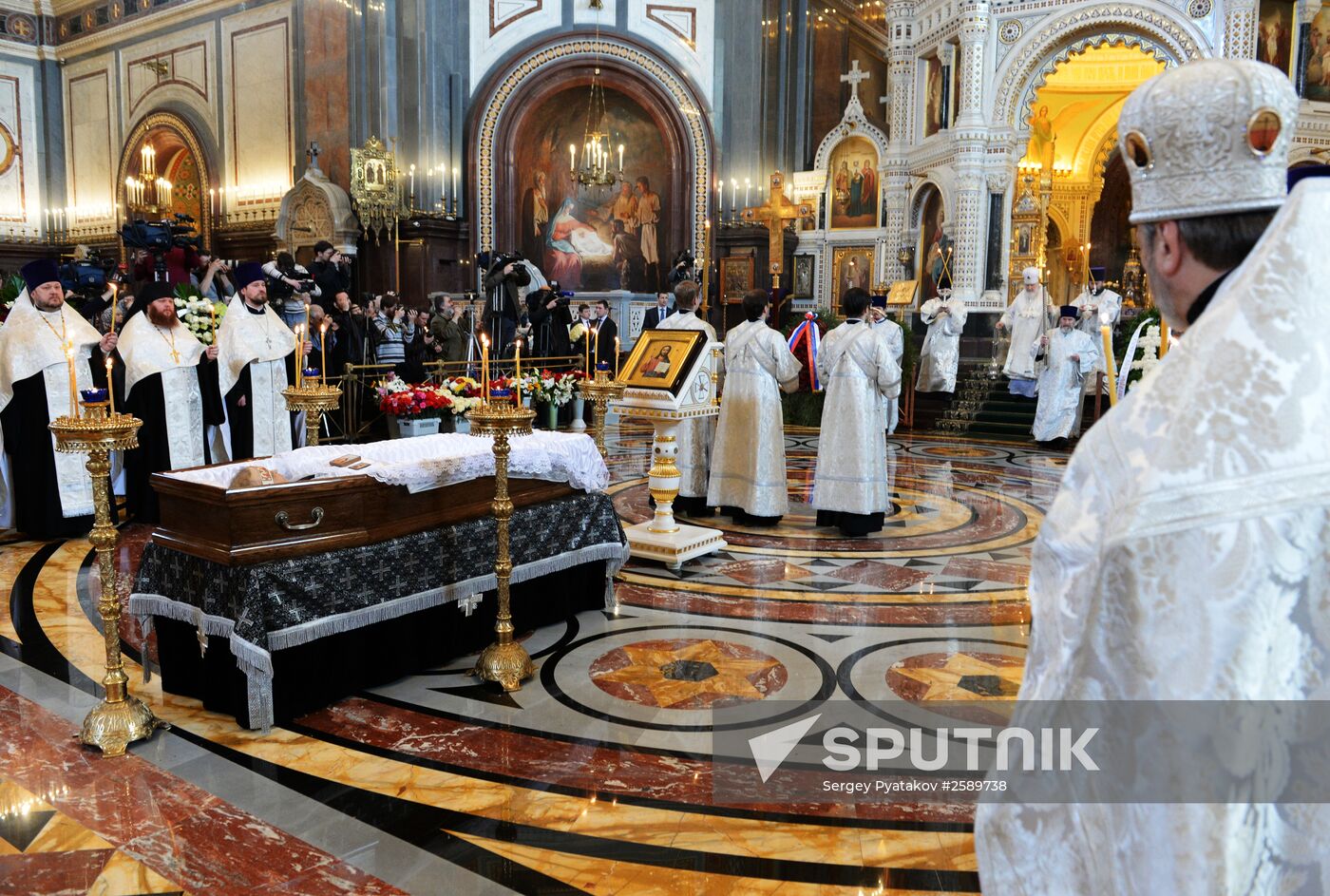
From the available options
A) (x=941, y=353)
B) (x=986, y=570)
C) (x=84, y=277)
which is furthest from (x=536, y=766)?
(x=941, y=353)

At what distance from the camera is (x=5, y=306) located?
936cm

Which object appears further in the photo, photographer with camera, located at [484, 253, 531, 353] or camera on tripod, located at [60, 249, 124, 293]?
photographer with camera, located at [484, 253, 531, 353]

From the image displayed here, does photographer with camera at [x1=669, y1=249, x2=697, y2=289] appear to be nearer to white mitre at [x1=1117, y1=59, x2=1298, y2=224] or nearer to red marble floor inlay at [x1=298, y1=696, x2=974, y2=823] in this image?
red marble floor inlay at [x1=298, y1=696, x2=974, y2=823]

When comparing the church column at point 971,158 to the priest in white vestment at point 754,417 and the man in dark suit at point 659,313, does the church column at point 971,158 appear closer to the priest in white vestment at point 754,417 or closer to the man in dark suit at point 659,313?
the man in dark suit at point 659,313

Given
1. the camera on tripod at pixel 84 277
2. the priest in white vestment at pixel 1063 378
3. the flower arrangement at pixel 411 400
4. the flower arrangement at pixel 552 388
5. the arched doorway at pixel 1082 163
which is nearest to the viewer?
the camera on tripod at pixel 84 277

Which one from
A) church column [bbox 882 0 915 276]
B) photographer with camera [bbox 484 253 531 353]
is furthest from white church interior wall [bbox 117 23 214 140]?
church column [bbox 882 0 915 276]

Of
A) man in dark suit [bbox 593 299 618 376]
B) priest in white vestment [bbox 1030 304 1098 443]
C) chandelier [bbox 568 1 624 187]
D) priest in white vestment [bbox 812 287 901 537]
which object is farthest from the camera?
chandelier [bbox 568 1 624 187]

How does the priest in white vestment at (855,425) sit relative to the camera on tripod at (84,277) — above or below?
below

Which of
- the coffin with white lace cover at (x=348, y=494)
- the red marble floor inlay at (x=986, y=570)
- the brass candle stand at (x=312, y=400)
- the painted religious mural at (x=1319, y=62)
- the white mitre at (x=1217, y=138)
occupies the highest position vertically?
the painted religious mural at (x=1319, y=62)

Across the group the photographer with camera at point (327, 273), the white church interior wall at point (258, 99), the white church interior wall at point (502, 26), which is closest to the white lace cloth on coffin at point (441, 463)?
the photographer with camera at point (327, 273)

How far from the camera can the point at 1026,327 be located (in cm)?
1390

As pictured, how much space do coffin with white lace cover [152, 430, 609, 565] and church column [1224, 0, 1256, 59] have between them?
14.2m

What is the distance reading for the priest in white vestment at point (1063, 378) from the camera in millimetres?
12469

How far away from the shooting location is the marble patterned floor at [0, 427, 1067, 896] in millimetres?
2941
